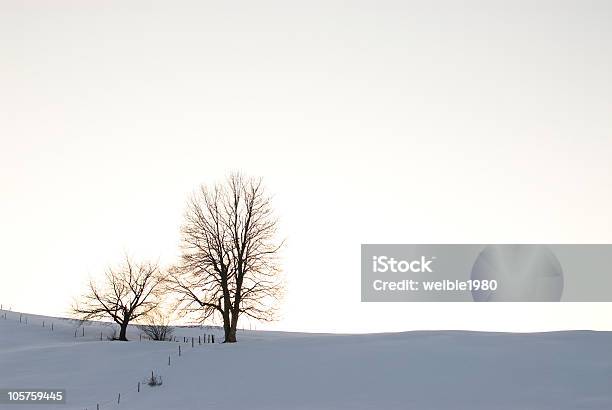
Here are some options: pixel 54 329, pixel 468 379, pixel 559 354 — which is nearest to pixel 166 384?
pixel 468 379

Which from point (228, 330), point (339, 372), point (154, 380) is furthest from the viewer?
point (228, 330)

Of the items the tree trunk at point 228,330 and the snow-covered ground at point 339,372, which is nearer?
the snow-covered ground at point 339,372

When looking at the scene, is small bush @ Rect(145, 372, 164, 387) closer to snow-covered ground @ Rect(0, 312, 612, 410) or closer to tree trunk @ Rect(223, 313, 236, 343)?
snow-covered ground @ Rect(0, 312, 612, 410)

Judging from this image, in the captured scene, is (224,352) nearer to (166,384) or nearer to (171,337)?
(166,384)

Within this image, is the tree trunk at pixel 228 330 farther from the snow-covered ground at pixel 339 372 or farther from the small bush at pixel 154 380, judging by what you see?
the small bush at pixel 154 380

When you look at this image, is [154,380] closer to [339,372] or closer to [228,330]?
[339,372]

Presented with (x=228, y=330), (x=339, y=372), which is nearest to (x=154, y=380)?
(x=339, y=372)

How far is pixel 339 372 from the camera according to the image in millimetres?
36281

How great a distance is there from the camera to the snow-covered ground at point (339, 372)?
104ft

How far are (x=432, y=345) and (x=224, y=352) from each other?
10.4 metres

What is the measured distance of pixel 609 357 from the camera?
37.2 meters

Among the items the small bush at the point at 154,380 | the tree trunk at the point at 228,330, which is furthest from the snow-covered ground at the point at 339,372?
the tree trunk at the point at 228,330

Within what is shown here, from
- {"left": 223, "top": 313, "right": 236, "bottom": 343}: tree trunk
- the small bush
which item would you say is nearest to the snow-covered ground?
the small bush

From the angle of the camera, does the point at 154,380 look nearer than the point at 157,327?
Yes
